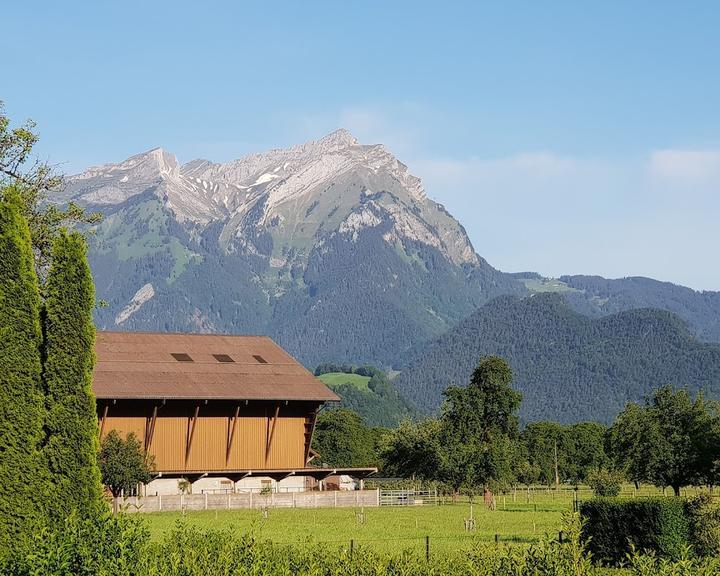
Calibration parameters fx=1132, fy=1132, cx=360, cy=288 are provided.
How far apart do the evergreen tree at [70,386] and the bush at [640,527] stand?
19.1 meters

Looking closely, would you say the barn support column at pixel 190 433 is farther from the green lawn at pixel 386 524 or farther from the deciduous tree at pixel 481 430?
the deciduous tree at pixel 481 430

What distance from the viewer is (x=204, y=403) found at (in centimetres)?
8119

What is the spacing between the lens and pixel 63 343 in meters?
30.5

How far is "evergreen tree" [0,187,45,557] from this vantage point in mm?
28750

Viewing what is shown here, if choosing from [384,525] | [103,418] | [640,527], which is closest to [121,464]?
[103,418]

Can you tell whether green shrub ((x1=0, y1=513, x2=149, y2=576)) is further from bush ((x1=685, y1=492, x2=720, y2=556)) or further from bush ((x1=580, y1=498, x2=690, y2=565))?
bush ((x1=685, y1=492, x2=720, y2=556))

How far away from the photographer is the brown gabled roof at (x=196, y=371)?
260 feet

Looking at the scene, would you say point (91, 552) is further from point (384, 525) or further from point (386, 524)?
point (386, 524)

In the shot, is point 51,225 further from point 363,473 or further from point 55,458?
point 363,473

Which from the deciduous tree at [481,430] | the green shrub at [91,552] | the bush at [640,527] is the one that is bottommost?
the green shrub at [91,552]

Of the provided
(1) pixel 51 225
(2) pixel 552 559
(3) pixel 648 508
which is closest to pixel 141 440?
(1) pixel 51 225

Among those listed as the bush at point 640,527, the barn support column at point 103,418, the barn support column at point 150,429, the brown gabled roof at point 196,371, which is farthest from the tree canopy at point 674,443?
the bush at point 640,527

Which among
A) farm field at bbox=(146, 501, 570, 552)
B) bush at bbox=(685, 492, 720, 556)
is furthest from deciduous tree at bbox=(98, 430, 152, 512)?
bush at bbox=(685, 492, 720, 556)

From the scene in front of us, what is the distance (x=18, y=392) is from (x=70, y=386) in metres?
1.44
